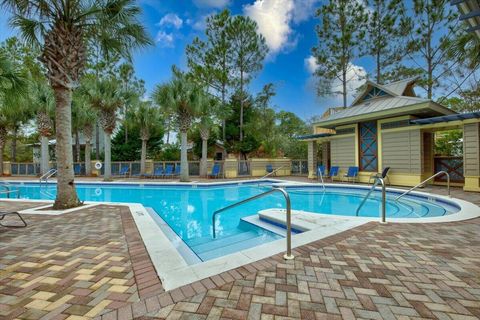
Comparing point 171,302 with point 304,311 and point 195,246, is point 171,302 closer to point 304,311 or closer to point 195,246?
point 304,311

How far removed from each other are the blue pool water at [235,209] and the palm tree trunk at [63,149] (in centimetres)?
238

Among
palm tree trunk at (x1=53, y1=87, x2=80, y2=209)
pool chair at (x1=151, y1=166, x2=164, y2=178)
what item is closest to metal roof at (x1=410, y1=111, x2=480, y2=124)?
palm tree trunk at (x1=53, y1=87, x2=80, y2=209)

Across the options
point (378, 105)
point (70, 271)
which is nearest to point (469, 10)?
point (70, 271)

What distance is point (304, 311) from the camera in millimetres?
1891

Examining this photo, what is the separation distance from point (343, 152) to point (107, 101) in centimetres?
1448

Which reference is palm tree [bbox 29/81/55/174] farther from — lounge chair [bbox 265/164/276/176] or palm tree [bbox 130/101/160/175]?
lounge chair [bbox 265/164/276/176]

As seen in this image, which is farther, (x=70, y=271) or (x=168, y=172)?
(x=168, y=172)

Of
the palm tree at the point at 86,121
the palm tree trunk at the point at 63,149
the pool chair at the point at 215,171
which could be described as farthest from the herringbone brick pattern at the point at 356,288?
the palm tree at the point at 86,121

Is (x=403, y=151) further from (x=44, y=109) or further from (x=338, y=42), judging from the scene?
(x=44, y=109)

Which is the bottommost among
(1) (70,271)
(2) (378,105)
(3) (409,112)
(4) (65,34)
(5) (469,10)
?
(1) (70,271)

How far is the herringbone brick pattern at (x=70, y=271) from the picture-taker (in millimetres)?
2006

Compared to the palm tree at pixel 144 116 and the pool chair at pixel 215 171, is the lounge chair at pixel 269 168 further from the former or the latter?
the palm tree at pixel 144 116

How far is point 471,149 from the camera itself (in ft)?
28.2

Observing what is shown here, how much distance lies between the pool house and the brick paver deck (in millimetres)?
7371
